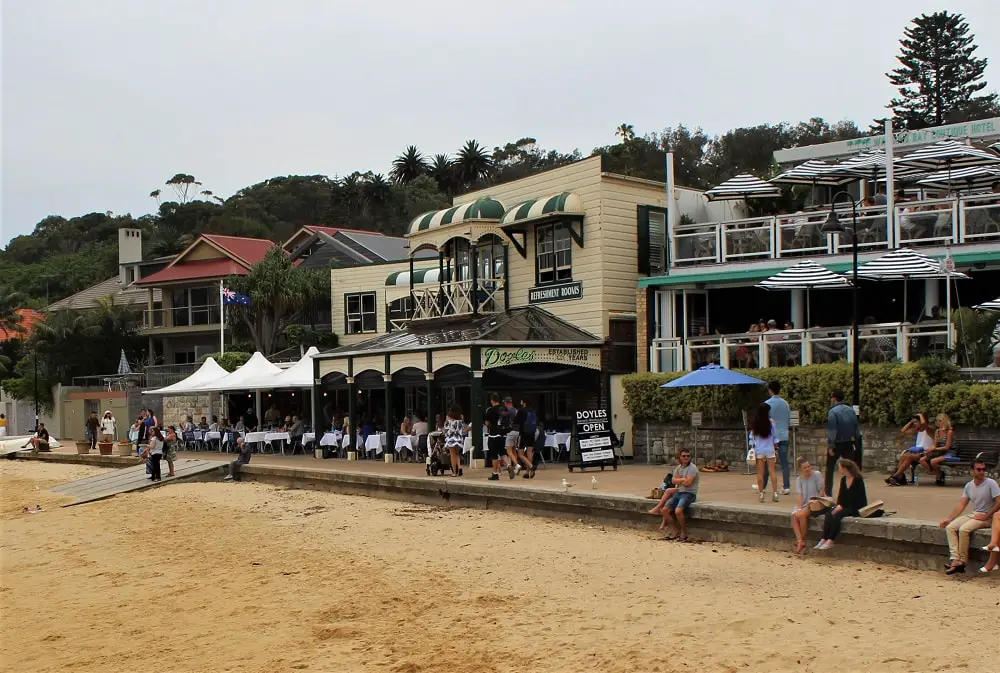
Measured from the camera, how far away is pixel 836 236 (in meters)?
21.7

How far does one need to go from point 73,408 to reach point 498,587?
38567 millimetres

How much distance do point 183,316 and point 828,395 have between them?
1474 inches

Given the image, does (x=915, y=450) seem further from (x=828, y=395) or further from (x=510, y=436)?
(x=510, y=436)

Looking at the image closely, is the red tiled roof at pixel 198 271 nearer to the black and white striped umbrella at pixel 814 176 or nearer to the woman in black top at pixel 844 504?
the black and white striped umbrella at pixel 814 176

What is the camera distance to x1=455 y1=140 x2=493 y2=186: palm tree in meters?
77.3

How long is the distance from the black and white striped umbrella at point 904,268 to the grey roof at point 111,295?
40.2m

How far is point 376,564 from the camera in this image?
13.9 meters

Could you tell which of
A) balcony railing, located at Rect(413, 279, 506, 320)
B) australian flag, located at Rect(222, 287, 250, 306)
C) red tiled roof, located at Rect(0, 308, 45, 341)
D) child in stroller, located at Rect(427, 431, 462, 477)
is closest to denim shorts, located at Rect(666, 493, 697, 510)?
child in stroller, located at Rect(427, 431, 462, 477)

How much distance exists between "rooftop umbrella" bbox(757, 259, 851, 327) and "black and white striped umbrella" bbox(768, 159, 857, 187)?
3641 mm

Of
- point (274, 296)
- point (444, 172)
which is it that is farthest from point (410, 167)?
point (274, 296)

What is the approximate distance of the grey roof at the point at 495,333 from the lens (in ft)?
76.8

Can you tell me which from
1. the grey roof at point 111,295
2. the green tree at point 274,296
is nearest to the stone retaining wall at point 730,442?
the green tree at point 274,296

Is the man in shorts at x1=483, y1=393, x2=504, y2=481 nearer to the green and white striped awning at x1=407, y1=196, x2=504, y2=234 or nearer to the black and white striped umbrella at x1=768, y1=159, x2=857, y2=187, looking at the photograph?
the green and white striped awning at x1=407, y1=196, x2=504, y2=234

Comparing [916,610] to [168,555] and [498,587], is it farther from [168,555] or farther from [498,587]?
[168,555]
